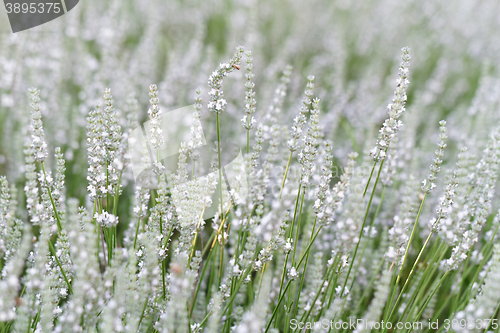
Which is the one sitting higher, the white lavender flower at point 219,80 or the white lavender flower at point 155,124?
the white lavender flower at point 219,80

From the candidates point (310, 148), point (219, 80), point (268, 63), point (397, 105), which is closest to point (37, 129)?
point (219, 80)

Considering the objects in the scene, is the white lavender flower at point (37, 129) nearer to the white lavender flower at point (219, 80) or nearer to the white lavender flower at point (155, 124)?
the white lavender flower at point (155, 124)

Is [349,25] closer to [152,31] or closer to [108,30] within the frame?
[152,31]

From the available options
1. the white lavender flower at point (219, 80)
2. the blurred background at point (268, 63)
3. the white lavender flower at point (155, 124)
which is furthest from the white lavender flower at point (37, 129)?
the blurred background at point (268, 63)

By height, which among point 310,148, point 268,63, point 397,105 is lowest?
point 310,148

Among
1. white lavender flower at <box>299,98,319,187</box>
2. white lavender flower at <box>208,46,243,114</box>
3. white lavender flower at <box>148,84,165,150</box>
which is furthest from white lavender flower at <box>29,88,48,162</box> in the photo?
white lavender flower at <box>299,98,319,187</box>

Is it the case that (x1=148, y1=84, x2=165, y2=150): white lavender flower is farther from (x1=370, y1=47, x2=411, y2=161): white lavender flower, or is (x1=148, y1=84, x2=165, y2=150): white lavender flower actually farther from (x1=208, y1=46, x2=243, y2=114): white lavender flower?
(x1=370, y1=47, x2=411, y2=161): white lavender flower

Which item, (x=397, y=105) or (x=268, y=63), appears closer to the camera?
(x=397, y=105)

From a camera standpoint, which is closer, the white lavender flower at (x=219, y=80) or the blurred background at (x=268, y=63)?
the white lavender flower at (x=219, y=80)

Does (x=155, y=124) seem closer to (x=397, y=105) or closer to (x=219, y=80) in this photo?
(x=219, y=80)

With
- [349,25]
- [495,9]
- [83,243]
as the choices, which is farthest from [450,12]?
[83,243]
